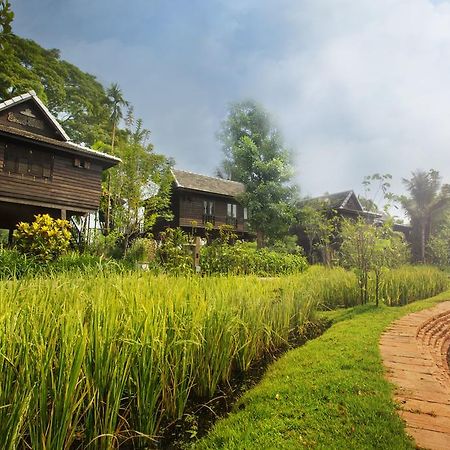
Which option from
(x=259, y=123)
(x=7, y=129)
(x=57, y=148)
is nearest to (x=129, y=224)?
(x=57, y=148)

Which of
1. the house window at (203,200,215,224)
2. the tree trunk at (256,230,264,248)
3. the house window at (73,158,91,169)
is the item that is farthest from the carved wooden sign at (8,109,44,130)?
the tree trunk at (256,230,264,248)

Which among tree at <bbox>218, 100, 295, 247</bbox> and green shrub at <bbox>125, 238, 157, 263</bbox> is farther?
tree at <bbox>218, 100, 295, 247</bbox>

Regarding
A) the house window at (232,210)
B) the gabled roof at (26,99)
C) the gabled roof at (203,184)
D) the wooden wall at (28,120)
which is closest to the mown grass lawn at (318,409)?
the gabled roof at (26,99)

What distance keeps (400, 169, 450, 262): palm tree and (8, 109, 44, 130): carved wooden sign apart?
28718mm

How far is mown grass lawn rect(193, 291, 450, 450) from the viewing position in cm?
191

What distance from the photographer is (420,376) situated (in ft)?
9.55

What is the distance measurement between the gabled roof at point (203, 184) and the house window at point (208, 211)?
975 millimetres

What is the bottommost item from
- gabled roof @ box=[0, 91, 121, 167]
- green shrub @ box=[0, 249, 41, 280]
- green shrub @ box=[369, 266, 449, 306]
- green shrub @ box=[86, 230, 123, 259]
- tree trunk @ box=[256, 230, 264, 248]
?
green shrub @ box=[369, 266, 449, 306]

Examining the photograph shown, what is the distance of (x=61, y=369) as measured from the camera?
1.60 meters

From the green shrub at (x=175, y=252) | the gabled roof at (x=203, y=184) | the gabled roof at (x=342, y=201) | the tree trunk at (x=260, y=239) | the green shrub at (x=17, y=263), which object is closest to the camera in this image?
the green shrub at (x=17, y=263)

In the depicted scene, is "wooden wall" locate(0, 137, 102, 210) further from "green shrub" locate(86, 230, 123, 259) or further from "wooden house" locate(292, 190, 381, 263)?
"wooden house" locate(292, 190, 381, 263)

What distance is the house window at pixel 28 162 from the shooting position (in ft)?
43.0

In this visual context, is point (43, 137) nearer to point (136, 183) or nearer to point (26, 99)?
point (26, 99)

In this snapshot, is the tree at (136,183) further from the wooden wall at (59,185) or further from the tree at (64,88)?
A: the tree at (64,88)
